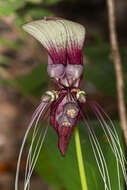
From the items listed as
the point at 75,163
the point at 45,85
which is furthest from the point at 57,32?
the point at 45,85

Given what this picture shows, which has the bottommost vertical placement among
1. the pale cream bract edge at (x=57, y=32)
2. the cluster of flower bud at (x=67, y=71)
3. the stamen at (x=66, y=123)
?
the stamen at (x=66, y=123)

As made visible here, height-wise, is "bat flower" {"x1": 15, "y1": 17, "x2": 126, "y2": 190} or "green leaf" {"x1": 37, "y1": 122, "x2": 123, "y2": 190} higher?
"bat flower" {"x1": 15, "y1": 17, "x2": 126, "y2": 190}

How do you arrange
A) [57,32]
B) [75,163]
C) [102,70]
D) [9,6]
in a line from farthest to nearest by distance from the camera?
[102,70], [9,6], [75,163], [57,32]

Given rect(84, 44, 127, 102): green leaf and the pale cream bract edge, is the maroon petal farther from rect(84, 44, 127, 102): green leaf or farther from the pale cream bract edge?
rect(84, 44, 127, 102): green leaf

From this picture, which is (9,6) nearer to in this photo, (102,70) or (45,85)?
(102,70)

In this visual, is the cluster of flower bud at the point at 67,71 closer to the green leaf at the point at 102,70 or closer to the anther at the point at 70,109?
the anther at the point at 70,109

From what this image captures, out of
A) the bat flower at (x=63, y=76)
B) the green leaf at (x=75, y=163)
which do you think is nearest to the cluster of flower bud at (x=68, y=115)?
the bat flower at (x=63, y=76)

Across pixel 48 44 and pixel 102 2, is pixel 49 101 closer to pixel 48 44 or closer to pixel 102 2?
pixel 48 44

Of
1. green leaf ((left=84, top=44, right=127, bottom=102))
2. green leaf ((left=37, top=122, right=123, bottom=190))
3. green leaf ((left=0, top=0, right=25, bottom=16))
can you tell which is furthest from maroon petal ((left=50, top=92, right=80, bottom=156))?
green leaf ((left=84, top=44, right=127, bottom=102))

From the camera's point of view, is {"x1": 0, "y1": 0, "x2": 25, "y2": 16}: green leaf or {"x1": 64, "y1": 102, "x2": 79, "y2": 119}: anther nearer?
{"x1": 64, "y1": 102, "x2": 79, "y2": 119}: anther

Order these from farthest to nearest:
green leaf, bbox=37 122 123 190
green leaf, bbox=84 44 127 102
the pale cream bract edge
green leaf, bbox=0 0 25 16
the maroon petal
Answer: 1. green leaf, bbox=84 44 127 102
2. green leaf, bbox=0 0 25 16
3. green leaf, bbox=37 122 123 190
4. the maroon petal
5. the pale cream bract edge
